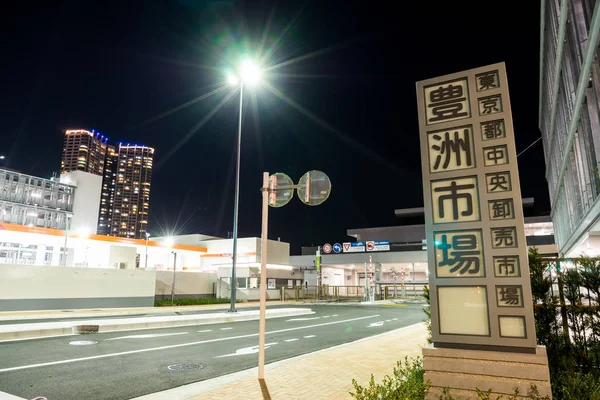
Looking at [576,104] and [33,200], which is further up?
[33,200]

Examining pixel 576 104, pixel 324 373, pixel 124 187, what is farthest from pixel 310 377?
pixel 124 187

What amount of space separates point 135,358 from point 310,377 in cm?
451

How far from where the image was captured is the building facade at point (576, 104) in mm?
17422

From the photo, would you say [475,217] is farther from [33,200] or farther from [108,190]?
[108,190]

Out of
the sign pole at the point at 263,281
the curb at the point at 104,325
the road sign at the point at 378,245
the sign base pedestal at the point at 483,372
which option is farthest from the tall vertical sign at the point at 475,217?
the road sign at the point at 378,245

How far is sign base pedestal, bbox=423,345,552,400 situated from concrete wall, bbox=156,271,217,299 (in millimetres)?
29000

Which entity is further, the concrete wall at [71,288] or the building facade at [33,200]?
the building facade at [33,200]

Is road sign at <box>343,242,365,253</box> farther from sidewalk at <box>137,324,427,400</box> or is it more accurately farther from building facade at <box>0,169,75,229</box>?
sidewalk at <box>137,324,427,400</box>

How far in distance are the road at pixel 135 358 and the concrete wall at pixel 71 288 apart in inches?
477

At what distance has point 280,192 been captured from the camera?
7008 mm

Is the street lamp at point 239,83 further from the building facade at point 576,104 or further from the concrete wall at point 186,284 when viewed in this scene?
the building facade at point 576,104

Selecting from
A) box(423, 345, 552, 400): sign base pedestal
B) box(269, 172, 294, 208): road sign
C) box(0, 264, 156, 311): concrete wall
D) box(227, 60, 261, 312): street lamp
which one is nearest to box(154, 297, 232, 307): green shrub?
box(0, 264, 156, 311): concrete wall

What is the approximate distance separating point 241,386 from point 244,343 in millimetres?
5684

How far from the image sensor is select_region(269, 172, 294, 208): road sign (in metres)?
6.97
